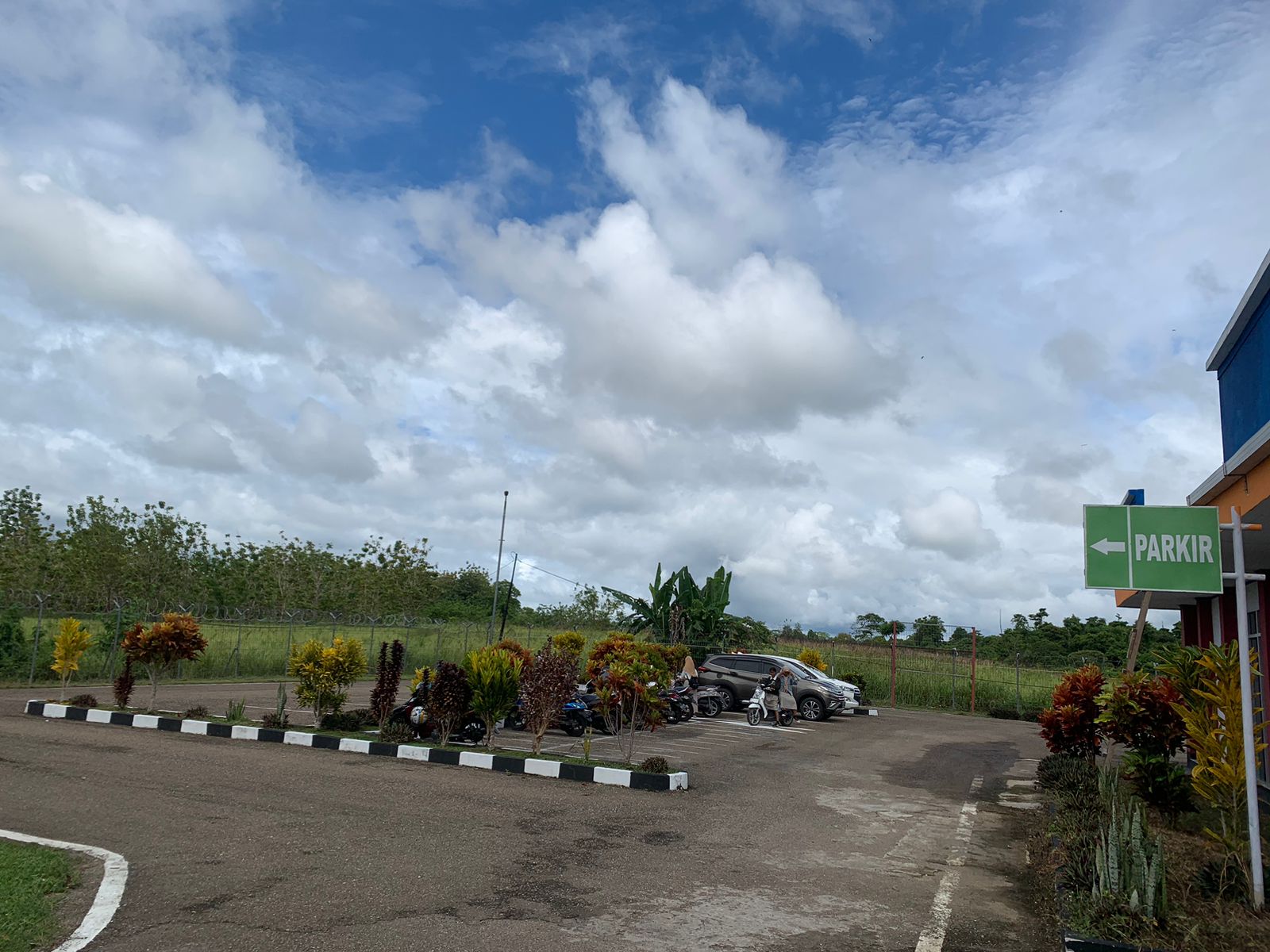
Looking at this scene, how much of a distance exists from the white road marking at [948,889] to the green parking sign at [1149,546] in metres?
2.41

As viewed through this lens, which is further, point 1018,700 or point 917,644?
point 917,644

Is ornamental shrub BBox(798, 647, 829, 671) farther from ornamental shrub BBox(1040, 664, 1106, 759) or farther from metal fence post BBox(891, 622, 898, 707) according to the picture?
ornamental shrub BBox(1040, 664, 1106, 759)

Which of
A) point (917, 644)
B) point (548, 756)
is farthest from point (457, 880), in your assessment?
point (917, 644)

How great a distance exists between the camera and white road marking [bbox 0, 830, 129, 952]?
495cm

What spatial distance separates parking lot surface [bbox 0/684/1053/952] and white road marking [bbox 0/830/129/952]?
0.28 ft

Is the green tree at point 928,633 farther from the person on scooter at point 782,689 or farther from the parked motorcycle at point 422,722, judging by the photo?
the parked motorcycle at point 422,722

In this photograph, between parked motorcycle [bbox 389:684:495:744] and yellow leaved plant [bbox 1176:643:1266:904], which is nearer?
yellow leaved plant [bbox 1176:643:1266:904]

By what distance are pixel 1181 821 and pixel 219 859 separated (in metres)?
8.52

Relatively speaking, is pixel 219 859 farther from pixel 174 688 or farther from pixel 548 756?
pixel 174 688

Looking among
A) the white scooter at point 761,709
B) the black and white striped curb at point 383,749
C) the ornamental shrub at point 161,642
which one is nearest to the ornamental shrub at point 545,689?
the black and white striped curb at point 383,749

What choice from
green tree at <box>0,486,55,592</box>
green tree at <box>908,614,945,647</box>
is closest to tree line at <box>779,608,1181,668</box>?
green tree at <box>908,614,945,647</box>

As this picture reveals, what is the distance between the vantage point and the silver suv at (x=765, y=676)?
879 inches

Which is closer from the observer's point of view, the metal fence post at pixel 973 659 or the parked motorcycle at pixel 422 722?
the parked motorcycle at pixel 422 722

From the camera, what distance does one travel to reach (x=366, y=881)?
6.15 meters
